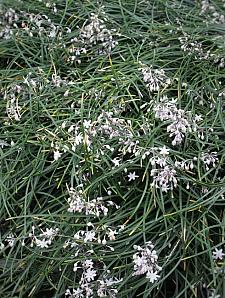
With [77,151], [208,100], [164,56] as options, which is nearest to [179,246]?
[77,151]

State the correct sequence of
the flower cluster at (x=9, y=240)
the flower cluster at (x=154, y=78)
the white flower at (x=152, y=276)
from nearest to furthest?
the white flower at (x=152, y=276)
the flower cluster at (x=9, y=240)
the flower cluster at (x=154, y=78)

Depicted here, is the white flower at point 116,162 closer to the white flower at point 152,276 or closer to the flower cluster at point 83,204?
the flower cluster at point 83,204

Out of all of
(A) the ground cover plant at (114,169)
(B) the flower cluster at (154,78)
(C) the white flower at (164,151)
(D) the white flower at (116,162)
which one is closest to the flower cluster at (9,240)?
(A) the ground cover plant at (114,169)

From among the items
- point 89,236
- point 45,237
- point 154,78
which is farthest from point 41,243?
point 154,78

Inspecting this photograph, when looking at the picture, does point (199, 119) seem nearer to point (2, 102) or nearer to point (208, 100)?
point (208, 100)

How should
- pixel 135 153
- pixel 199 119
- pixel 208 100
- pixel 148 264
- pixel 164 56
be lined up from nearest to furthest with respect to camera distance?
pixel 148 264 < pixel 135 153 < pixel 199 119 < pixel 208 100 < pixel 164 56

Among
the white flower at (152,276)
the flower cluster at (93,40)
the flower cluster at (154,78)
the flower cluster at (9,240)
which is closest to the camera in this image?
the white flower at (152,276)

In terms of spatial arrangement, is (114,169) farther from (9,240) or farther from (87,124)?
(9,240)
